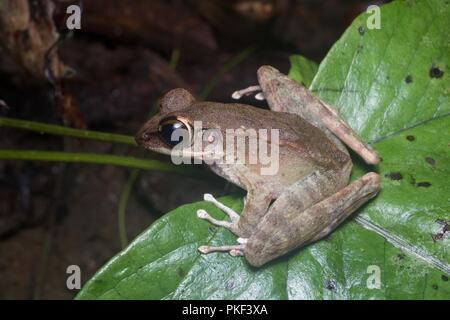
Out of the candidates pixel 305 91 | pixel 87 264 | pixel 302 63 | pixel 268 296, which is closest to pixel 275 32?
pixel 302 63

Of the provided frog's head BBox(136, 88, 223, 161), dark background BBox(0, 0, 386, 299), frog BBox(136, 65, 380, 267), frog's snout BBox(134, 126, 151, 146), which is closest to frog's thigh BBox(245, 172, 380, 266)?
frog BBox(136, 65, 380, 267)

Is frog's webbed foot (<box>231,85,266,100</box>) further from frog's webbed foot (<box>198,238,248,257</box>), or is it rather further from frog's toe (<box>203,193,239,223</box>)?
frog's webbed foot (<box>198,238,248,257</box>)

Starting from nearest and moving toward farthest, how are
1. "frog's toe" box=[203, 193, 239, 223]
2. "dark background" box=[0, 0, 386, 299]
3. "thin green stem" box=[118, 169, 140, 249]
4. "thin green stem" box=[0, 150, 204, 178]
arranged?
"frog's toe" box=[203, 193, 239, 223] → "thin green stem" box=[0, 150, 204, 178] → "thin green stem" box=[118, 169, 140, 249] → "dark background" box=[0, 0, 386, 299]

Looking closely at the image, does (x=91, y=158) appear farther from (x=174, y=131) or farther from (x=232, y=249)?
(x=232, y=249)

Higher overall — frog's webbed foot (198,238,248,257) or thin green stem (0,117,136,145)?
thin green stem (0,117,136,145)

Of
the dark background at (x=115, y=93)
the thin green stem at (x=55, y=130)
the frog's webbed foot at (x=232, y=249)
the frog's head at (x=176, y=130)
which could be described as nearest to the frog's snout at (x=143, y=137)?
the frog's head at (x=176, y=130)

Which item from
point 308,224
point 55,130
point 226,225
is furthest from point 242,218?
point 55,130

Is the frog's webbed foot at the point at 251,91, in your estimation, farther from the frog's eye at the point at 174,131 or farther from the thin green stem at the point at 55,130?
the thin green stem at the point at 55,130
